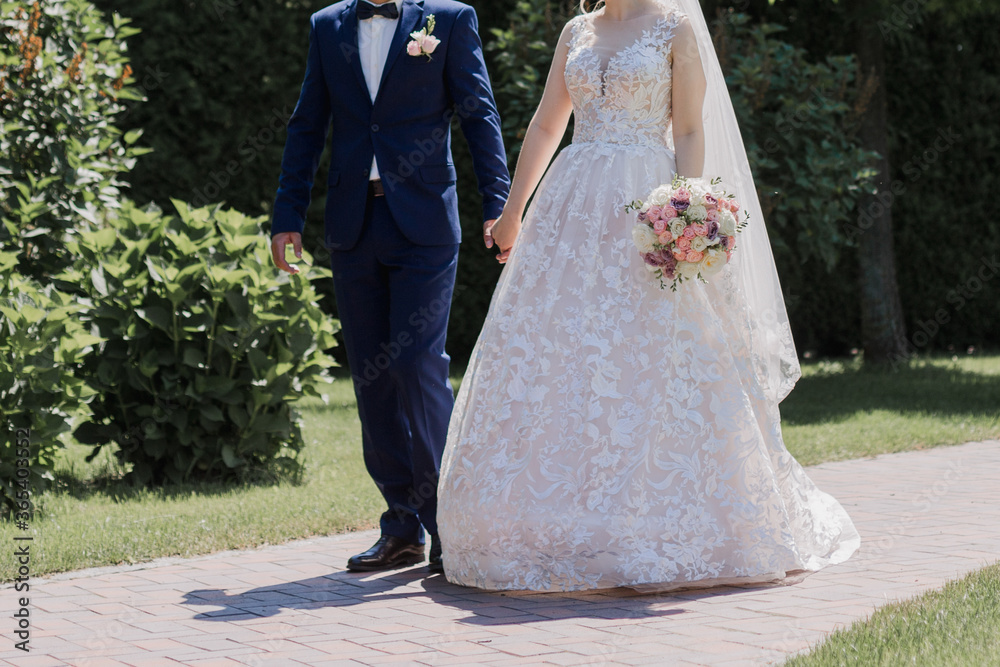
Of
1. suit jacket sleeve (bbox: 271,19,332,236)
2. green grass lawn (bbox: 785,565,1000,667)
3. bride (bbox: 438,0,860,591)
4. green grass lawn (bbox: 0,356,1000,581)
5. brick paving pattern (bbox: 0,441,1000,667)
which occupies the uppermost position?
suit jacket sleeve (bbox: 271,19,332,236)

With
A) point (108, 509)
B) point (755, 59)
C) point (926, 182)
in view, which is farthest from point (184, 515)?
point (926, 182)

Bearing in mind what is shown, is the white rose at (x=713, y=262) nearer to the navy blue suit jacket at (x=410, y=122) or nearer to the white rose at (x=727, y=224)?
the white rose at (x=727, y=224)

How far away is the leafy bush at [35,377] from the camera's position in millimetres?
4914

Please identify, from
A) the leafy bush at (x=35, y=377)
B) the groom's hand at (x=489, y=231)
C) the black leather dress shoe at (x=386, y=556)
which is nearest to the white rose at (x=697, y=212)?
the groom's hand at (x=489, y=231)

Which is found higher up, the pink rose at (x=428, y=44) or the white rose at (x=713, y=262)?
the pink rose at (x=428, y=44)

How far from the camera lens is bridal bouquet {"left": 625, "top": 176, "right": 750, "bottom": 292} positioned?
367 centimetres

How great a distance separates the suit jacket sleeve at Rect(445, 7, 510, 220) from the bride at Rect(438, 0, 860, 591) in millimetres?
121

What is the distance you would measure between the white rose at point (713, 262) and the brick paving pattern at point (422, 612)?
1056 millimetres

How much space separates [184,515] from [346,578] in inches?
48.5

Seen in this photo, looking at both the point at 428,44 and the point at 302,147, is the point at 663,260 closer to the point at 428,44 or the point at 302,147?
the point at 428,44

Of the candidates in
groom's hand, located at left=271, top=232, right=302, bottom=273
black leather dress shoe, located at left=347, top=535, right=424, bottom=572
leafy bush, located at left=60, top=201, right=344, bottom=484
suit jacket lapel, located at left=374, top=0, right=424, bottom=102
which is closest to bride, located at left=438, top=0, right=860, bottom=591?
black leather dress shoe, located at left=347, top=535, right=424, bottom=572

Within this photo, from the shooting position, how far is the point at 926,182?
37.0ft

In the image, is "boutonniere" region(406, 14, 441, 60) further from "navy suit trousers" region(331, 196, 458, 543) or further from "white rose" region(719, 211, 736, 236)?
"white rose" region(719, 211, 736, 236)

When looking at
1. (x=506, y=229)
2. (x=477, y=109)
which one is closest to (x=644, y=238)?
(x=506, y=229)
